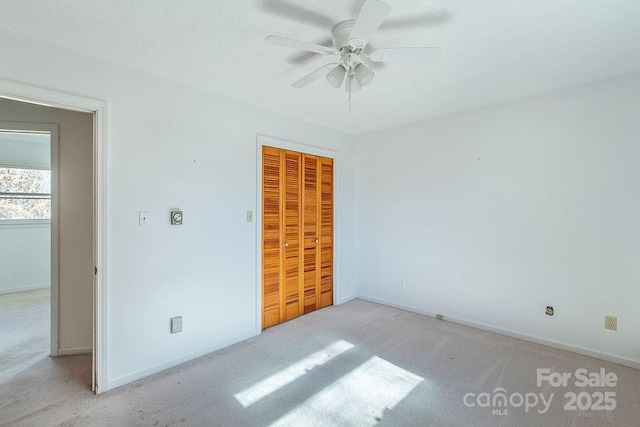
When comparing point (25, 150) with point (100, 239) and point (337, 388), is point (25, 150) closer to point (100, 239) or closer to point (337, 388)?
point (100, 239)

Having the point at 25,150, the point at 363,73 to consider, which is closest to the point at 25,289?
the point at 25,150

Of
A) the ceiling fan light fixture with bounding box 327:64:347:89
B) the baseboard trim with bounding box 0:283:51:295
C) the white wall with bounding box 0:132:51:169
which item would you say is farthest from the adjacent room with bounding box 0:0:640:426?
the white wall with bounding box 0:132:51:169

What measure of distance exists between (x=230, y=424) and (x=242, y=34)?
2.44 meters

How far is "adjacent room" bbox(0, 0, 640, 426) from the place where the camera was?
1786mm

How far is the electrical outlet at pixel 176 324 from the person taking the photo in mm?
2438

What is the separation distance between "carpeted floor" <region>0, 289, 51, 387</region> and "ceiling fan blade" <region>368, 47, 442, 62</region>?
3.52m

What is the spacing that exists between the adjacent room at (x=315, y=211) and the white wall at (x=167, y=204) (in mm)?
A: 17

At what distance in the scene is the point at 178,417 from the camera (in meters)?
1.82

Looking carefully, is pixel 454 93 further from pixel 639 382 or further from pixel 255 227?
pixel 639 382

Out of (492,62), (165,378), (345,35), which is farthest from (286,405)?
(492,62)

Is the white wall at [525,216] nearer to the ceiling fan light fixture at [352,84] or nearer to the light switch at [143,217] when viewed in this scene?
the ceiling fan light fixture at [352,84]

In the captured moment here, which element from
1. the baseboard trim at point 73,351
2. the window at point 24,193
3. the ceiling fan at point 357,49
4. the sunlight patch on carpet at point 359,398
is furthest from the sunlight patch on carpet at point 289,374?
the window at point 24,193

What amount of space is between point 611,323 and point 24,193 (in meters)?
7.89

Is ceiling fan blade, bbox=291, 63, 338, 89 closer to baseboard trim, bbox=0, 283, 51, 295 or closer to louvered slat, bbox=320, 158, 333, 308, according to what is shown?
louvered slat, bbox=320, 158, 333, 308
